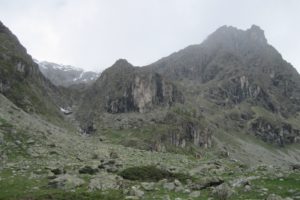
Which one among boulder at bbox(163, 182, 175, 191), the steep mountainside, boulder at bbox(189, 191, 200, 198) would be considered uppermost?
the steep mountainside

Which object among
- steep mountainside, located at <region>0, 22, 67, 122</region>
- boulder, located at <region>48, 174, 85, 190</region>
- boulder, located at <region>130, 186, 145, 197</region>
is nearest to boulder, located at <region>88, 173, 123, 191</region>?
boulder, located at <region>48, 174, 85, 190</region>

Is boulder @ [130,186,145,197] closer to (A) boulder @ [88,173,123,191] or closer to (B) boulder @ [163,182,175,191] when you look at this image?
(B) boulder @ [163,182,175,191]

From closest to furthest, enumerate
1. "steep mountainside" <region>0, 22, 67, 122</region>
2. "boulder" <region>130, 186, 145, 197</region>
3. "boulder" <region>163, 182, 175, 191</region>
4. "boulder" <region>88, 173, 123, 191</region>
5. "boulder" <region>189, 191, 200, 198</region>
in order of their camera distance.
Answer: "boulder" <region>189, 191, 200, 198</region> < "boulder" <region>130, 186, 145, 197</region> < "boulder" <region>163, 182, 175, 191</region> < "boulder" <region>88, 173, 123, 191</region> < "steep mountainside" <region>0, 22, 67, 122</region>

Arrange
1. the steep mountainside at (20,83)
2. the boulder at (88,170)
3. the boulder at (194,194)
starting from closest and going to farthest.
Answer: the boulder at (194,194)
the boulder at (88,170)
the steep mountainside at (20,83)

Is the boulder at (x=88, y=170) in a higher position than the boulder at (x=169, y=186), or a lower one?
higher

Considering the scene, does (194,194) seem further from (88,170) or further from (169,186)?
(88,170)

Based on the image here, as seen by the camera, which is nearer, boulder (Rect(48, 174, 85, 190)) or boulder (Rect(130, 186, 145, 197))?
boulder (Rect(130, 186, 145, 197))

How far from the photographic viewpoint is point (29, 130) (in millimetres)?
72938

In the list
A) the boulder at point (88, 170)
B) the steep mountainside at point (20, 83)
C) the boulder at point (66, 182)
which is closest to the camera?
the boulder at point (66, 182)

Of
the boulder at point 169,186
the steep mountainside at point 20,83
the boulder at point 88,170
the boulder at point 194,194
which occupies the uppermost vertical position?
the steep mountainside at point 20,83

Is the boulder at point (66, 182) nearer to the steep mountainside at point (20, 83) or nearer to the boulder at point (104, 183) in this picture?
the boulder at point (104, 183)

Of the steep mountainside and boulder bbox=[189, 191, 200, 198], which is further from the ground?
the steep mountainside

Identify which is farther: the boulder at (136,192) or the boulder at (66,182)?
the boulder at (66,182)

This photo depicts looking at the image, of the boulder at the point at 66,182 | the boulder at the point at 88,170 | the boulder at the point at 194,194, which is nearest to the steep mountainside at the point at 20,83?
the boulder at the point at 88,170
